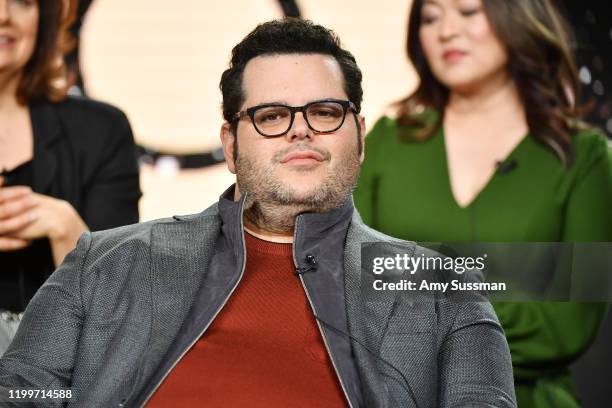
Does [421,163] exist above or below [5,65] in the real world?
below

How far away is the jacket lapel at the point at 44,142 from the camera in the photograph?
103 inches

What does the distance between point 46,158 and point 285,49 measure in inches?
34.5

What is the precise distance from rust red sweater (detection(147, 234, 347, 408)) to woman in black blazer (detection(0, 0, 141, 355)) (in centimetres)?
79

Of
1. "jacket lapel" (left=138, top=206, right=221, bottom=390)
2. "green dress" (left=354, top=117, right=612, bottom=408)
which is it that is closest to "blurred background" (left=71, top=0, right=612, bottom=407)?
"green dress" (left=354, top=117, right=612, bottom=408)

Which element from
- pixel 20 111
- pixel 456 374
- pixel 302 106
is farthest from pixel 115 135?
pixel 456 374

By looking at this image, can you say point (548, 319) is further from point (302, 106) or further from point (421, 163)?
point (302, 106)

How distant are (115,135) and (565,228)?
1403 millimetres

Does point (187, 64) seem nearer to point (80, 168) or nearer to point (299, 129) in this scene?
point (80, 168)

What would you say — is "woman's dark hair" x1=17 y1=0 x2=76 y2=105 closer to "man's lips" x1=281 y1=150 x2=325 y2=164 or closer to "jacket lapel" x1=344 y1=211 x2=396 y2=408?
"man's lips" x1=281 y1=150 x2=325 y2=164

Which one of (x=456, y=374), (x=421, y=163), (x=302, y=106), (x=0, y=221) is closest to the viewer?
(x=456, y=374)

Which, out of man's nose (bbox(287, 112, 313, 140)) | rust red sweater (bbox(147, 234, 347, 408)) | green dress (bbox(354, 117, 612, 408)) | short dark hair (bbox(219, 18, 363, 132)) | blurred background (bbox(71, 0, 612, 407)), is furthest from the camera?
blurred background (bbox(71, 0, 612, 407))

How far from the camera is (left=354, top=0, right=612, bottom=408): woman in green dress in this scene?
262 centimetres

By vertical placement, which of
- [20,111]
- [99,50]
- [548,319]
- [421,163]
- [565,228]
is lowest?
[548,319]

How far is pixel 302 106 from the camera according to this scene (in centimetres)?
211
